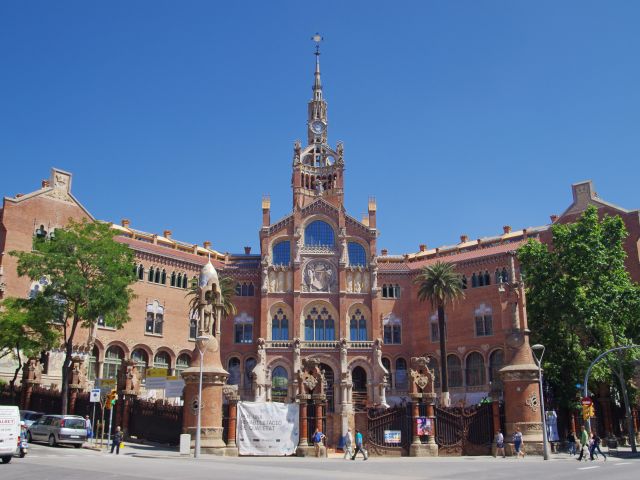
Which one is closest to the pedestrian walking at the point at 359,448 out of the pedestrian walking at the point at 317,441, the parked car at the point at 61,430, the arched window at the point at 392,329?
the pedestrian walking at the point at 317,441

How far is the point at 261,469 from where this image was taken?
76.2 feet

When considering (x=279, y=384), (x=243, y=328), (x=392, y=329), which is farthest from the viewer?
(x=392, y=329)

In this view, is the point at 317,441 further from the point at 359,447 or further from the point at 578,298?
the point at 578,298

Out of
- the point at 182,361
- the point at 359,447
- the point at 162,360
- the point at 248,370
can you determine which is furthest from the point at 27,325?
the point at 248,370

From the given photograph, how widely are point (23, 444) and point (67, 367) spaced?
44.4 feet

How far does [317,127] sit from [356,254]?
20.3 metres

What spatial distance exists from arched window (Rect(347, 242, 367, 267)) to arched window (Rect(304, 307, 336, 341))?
6.19m

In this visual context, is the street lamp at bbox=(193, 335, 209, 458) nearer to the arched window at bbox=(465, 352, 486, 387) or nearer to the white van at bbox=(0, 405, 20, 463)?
the white van at bbox=(0, 405, 20, 463)

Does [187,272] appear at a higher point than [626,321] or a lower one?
higher

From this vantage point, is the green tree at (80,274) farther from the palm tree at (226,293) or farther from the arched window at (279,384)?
the arched window at (279,384)

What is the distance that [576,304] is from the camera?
39.8 m

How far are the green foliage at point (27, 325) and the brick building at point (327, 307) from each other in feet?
55.6

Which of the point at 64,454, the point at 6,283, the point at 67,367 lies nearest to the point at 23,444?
the point at 64,454

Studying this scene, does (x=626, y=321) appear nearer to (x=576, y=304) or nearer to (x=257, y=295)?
(x=576, y=304)
